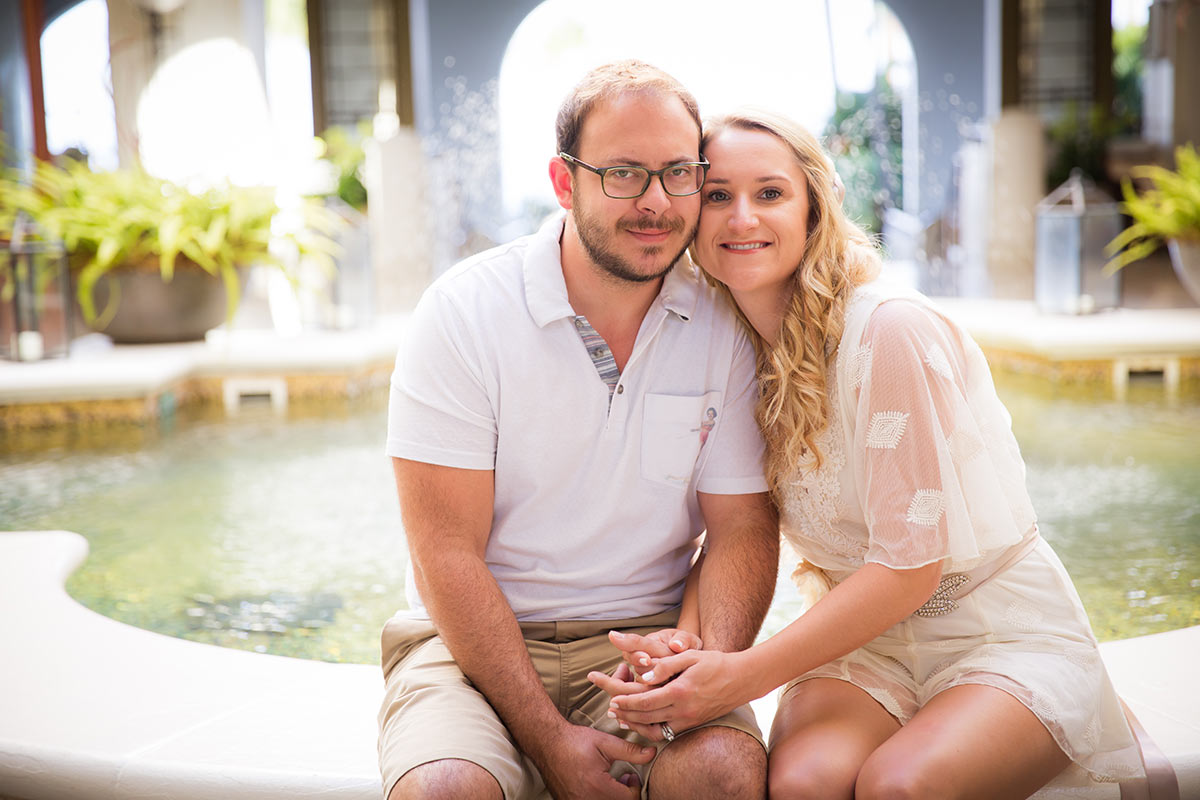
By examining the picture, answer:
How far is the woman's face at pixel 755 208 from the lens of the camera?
71.4 inches

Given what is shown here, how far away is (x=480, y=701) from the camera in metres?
1.75

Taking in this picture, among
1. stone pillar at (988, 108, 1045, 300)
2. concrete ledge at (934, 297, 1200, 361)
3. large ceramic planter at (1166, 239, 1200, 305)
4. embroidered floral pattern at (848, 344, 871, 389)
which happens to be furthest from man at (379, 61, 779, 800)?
stone pillar at (988, 108, 1045, 300)

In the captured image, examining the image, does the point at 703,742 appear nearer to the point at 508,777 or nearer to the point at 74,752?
the point at 508,777

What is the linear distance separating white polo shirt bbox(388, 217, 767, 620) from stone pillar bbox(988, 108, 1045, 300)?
349 inches

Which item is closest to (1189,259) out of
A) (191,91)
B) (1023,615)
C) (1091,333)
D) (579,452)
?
(1091,333)

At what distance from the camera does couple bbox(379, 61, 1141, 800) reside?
1.64m

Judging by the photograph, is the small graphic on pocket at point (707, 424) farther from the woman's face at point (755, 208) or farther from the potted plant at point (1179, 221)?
the potted plant at point (1179, 221)

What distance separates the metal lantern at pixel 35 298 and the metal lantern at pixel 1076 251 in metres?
5.77

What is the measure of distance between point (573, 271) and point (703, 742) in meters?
0.79

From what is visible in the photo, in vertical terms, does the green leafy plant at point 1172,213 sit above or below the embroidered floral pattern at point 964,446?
above

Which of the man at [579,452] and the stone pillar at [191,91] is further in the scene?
the stone pillar at [191,91]

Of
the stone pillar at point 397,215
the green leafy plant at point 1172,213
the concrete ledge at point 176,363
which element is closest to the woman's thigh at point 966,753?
the concrete ledge at point 176,363

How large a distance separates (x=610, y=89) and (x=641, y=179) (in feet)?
0.50

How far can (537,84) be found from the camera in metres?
18.6
